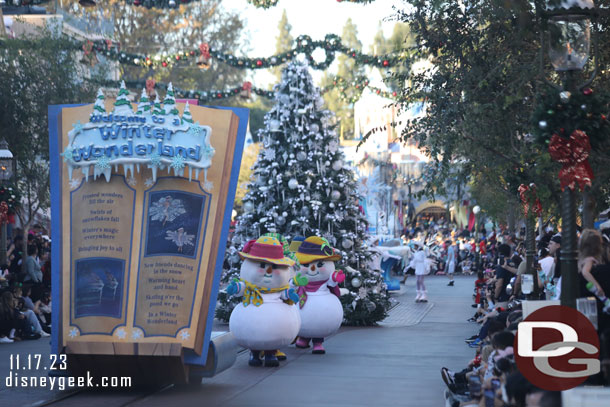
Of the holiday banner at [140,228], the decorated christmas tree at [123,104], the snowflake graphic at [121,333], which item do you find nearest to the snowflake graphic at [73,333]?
the holiday banner at [140,228]

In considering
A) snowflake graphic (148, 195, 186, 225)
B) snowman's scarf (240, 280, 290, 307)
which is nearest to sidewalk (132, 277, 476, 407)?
snowman's scarf (240, 280, 290, 307)

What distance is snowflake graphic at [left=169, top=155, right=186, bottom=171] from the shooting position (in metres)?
10.2

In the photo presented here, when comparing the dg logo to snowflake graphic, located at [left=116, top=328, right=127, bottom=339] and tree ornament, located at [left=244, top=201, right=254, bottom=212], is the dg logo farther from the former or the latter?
tree ornament, located at [left=244, top=201, right=254, bottom=212]

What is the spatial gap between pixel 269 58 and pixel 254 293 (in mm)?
14862

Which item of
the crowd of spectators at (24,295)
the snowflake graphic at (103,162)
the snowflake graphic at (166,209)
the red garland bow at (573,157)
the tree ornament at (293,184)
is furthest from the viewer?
the tree ornament at (293,184)

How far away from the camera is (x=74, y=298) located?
10445mm

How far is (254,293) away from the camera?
12.4 meters

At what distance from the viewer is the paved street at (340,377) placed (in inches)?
397

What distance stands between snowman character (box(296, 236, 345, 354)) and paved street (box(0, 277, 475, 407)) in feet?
1.14

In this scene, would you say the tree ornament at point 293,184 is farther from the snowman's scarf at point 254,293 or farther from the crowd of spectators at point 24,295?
the snowman's scarf at point 254,293

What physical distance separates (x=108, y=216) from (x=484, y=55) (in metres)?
5.96

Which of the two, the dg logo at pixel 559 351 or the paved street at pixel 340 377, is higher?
the dg logo at pixel 559 351

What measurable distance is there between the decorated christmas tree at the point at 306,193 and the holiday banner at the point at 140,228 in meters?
7.48

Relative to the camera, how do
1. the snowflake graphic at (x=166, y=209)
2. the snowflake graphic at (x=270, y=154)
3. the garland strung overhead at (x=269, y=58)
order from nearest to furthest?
the snowflake graphic at (x=166, y=209) → the snowflake graphic at (x=270, y=154) → the garland strung overhead at (x=269, y=58)
